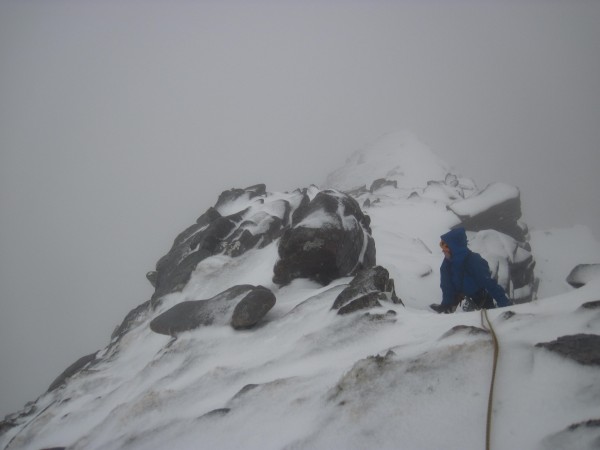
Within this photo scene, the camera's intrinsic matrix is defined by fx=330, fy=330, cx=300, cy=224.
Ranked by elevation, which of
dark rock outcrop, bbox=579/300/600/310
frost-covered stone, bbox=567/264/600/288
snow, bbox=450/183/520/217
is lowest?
snow, bbox=450/183/520/217

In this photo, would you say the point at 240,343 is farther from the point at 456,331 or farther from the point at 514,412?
the point at 514,412

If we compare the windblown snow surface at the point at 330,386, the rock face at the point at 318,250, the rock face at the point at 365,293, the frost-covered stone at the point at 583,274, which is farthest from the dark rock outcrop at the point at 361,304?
the frost-covered stone at the point at 583,274

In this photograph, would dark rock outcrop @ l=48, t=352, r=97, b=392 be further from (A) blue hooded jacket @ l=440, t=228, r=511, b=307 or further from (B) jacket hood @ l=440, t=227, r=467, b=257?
(B) jacket hood @ l=440, t=227, r=467, b=257

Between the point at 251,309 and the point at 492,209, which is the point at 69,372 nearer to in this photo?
the point at 251,309

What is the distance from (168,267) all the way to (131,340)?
134 inches

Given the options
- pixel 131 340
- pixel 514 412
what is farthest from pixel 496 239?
Result: pixel 131 340

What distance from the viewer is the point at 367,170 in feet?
140

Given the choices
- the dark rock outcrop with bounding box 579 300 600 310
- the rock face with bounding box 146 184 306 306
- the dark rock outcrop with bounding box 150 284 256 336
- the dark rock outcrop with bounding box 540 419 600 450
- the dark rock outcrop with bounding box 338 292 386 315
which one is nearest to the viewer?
the dark rock outcrop with bounding box 540 419 600 450

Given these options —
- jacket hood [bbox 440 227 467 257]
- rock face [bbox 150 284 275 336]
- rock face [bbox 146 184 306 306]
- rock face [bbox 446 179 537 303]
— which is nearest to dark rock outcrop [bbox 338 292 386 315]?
jacket hood [bbox 440 227 467 257]

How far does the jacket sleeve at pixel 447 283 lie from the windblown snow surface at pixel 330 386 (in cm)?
119

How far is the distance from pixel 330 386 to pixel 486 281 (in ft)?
14.0

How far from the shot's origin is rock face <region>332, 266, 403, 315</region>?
6.68 m

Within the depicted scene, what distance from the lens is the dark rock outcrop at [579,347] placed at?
3451 millimetres

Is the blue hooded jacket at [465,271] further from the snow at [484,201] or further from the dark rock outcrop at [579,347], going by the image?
the snow at [484,201]
